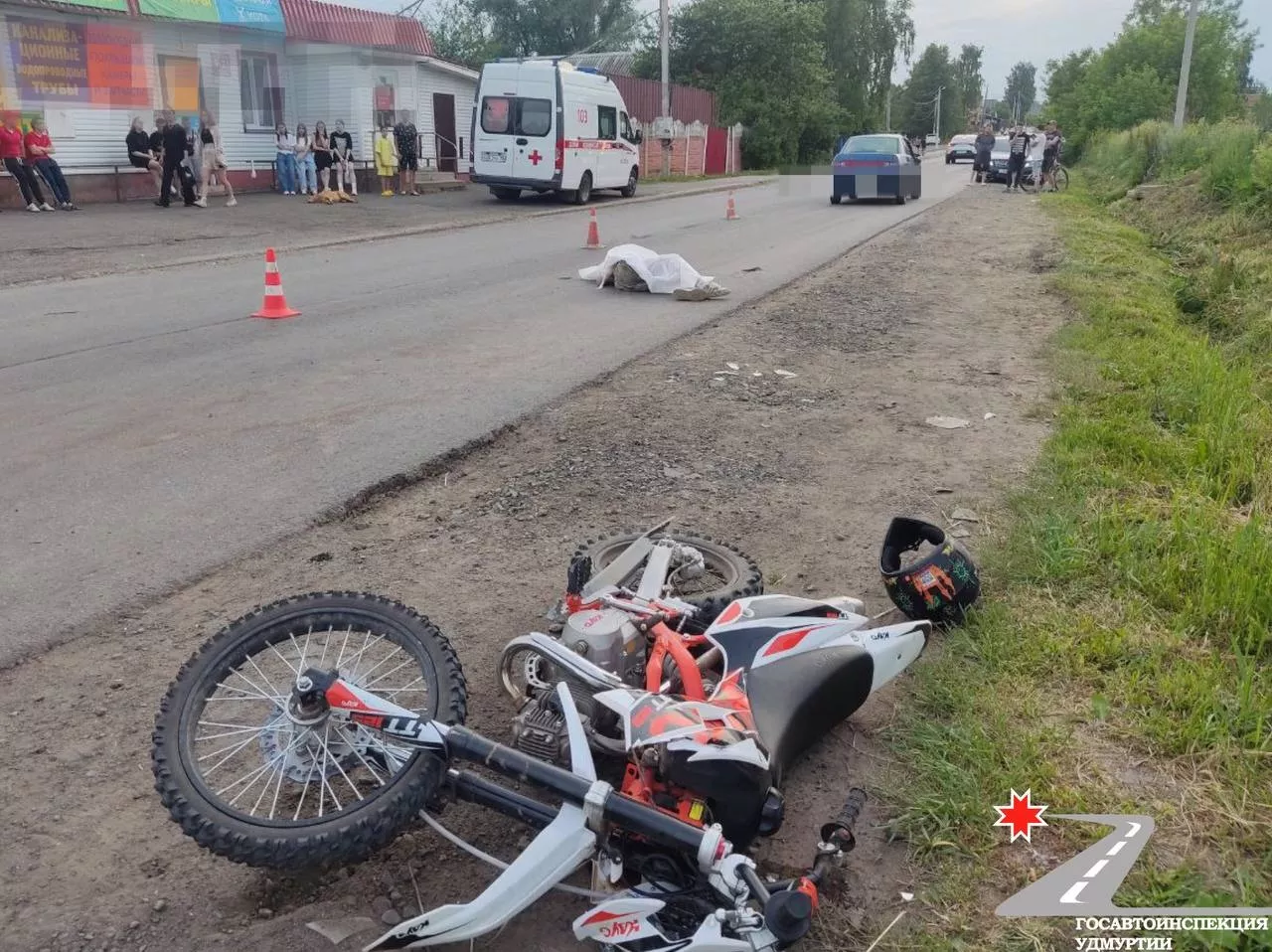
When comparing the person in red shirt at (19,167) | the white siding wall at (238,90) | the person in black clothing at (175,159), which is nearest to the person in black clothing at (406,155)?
the white siding wall at (238,90)

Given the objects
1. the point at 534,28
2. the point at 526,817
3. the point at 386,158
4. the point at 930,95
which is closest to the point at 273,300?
the point at 526,817

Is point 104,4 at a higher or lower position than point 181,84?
higher

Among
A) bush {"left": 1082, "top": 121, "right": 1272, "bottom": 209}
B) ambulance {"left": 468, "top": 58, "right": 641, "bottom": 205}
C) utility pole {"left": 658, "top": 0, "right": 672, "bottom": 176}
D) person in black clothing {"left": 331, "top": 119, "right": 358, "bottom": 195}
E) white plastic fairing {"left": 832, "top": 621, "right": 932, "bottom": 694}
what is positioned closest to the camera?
white plastic fairing {"left": 832, "top": 621, "right": 932, "bottom": 694}

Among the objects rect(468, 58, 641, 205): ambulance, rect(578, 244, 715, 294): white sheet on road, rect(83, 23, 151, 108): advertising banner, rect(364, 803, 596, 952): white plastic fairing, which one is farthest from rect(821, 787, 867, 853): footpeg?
rect(83, 23, 151, 108): advertising banner

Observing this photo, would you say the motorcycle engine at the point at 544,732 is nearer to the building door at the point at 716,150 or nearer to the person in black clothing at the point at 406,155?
the person in black clothing at the point at 406,155

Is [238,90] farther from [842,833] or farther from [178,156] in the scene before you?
[842,833]

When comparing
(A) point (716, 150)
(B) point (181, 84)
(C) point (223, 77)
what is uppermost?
(C) point (223, 77)

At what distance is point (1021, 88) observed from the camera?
17662 cm

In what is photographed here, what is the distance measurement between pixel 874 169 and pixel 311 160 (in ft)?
46.3

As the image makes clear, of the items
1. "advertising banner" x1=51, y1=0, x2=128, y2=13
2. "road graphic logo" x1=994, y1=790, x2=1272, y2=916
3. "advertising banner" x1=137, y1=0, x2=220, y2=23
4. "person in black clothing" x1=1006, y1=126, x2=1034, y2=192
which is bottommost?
"road graphic logo" x1=994, y1=790, x2=1272, y2=916

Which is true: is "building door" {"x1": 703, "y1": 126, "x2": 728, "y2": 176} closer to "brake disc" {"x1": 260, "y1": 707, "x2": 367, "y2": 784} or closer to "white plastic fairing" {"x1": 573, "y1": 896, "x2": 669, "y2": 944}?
"brake disc" {"x1": 260, "y1": 707, "x2": 367, "y2": 784}

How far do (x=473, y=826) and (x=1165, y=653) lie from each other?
8.25 feet

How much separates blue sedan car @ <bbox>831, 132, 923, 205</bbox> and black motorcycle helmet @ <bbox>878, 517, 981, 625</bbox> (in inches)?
969

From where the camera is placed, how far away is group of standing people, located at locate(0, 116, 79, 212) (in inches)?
734
